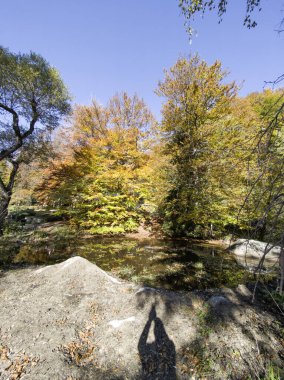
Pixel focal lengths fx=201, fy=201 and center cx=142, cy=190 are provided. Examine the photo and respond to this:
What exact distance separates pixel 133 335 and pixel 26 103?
1238 centimetres

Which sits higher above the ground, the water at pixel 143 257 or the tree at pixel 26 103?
the tree at pixel 26 103

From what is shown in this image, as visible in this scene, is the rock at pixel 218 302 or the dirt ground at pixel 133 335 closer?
the dirt ground at pixel 133 335

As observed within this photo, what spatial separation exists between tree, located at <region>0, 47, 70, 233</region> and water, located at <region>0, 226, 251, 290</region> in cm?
335

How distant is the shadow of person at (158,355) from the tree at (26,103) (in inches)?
414

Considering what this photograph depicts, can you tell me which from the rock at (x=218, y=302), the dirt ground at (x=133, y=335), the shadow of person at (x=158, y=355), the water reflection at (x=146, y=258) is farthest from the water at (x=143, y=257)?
the shadow of person at (x=158, y=355)

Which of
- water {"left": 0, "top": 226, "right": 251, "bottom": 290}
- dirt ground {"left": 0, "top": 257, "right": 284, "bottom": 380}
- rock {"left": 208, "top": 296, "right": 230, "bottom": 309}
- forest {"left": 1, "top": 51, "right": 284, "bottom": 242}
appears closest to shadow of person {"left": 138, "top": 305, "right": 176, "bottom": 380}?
Result: dirt ground {"left": 0, "top": 257, "right": 284, "bottom": 380}

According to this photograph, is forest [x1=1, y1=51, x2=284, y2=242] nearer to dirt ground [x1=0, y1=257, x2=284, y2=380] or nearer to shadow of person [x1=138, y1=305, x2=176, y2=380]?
dirt ground [x1=0, y1=257, x2=284, y2=380]

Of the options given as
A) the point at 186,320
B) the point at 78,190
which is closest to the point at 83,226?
the point at 78,190

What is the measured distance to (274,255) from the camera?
9.23 metres

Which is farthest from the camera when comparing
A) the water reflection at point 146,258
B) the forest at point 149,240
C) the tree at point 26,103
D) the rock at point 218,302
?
the tree at point 26,103

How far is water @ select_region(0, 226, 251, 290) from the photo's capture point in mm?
6707

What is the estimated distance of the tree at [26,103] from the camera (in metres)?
10.5

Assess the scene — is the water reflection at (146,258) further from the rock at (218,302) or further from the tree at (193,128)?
the tree at (193,128)

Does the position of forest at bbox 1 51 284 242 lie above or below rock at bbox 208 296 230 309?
above
